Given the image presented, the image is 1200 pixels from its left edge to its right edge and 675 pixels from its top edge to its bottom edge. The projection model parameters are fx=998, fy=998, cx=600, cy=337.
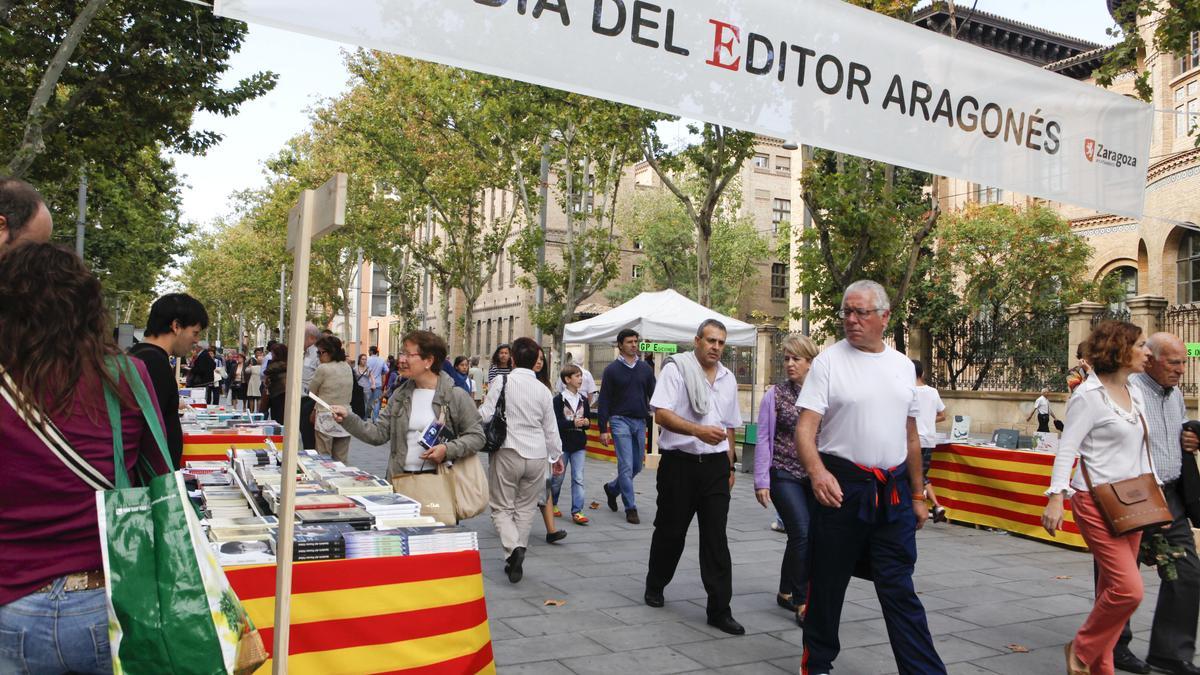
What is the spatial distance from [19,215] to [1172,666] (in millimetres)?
5963

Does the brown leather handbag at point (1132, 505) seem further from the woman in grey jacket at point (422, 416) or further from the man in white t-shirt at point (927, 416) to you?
the man in white t-shirt at point (927, 416)

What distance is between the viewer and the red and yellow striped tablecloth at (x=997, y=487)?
10.1 meters

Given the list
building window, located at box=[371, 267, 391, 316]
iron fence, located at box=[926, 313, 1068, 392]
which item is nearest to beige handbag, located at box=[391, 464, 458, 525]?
iron fence, located at box=[926, 313, 1068, 392]

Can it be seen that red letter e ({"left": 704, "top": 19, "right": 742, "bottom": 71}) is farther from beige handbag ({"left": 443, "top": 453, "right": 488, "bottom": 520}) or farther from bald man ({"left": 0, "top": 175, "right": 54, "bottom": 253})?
beige handbag ({"left": 443, "top": 453, "right": 488, "bottom": 520})

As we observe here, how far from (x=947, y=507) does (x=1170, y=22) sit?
5.82 m

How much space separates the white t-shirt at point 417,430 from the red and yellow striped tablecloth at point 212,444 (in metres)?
3.01

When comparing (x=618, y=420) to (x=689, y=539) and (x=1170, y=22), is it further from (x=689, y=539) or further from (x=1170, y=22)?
(x=1170, y=22)

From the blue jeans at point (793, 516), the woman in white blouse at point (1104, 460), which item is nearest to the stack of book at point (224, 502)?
the blue jeans at point (793, 516)

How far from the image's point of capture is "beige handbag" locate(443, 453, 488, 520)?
6.41 meters

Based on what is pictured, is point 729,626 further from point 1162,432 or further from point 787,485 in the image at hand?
point 1162,432

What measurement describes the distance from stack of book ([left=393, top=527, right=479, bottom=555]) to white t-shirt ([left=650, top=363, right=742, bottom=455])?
243cm

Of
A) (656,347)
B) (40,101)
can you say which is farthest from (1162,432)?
(656,347)

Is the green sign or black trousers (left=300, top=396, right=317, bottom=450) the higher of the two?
the green sign

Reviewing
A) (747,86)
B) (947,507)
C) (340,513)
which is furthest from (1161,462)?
(947,507)
